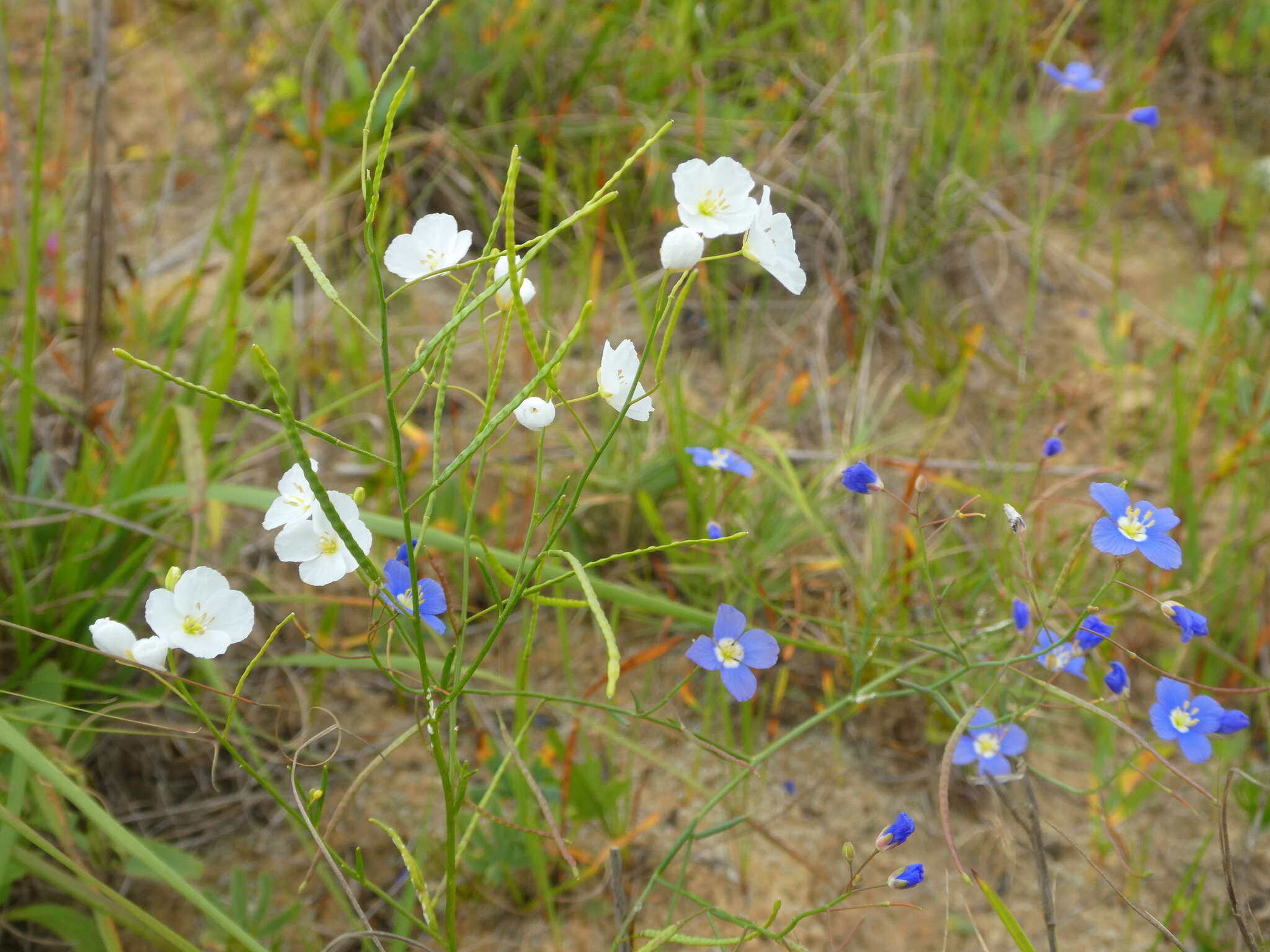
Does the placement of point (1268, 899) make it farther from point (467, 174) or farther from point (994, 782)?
point (467, 174)

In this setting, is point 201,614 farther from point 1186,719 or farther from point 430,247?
point 1186,719

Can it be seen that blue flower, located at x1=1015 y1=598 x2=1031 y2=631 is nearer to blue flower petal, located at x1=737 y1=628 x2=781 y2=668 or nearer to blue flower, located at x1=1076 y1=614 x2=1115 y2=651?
blue flower, located at x1=1076 y1=614 x2=1115 y2=651

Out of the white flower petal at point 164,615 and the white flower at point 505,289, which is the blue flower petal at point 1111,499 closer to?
the white flower at point 505,289

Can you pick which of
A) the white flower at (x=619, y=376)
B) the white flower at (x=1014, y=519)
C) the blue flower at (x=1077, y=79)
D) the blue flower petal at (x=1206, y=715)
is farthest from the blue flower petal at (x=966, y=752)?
the blue flower at (x=1077, y=79)

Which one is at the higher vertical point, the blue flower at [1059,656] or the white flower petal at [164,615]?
the white flower petal at [164,615]

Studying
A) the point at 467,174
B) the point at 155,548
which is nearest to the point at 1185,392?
the point at 467,174

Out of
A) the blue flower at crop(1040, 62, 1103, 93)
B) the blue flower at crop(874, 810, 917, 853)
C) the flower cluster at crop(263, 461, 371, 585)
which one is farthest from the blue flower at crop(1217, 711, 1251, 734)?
the blue flower at crop(1040, 62, 1103, 93)
